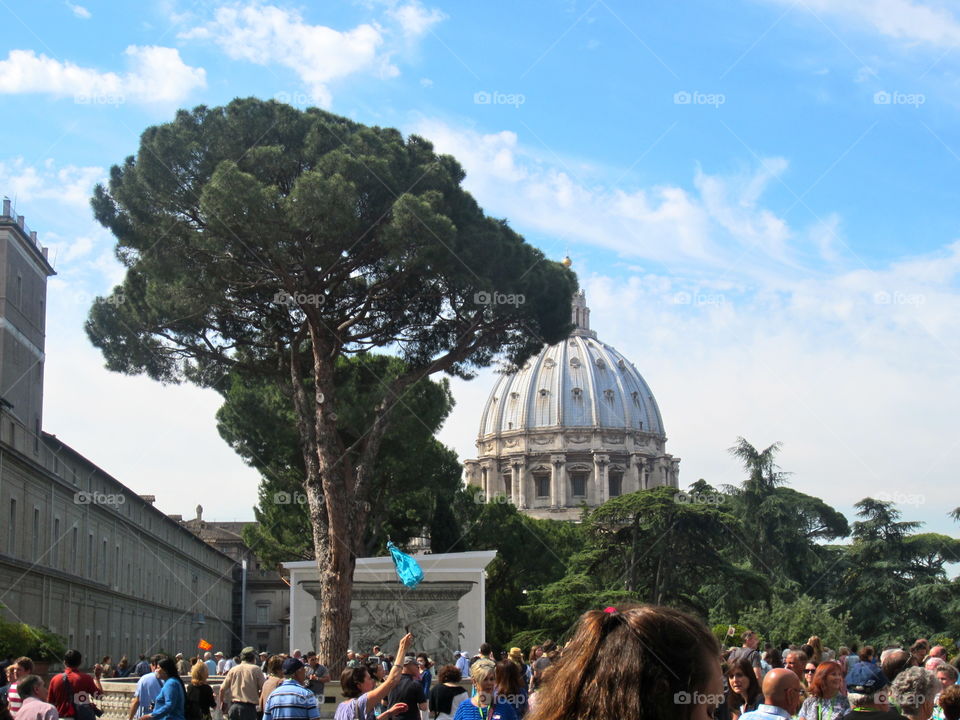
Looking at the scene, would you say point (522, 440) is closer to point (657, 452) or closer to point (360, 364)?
point (657, 452)

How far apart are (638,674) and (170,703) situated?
7.13 meters

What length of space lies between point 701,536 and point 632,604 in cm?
4748

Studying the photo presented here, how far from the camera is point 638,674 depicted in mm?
2020

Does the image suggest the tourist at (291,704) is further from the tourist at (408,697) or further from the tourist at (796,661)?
the tourist at (796,661)

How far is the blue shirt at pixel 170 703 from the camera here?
8.45 meters

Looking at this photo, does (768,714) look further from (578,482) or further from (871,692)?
(578,482)

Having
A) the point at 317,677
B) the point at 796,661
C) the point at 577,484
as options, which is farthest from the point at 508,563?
the point at 577,484

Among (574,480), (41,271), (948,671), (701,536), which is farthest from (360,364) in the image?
(574,480)

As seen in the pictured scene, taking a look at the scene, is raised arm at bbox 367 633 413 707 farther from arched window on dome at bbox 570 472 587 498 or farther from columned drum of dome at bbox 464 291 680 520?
arched window on dome at bbox 570 472 587 498

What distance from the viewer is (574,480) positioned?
10875cm

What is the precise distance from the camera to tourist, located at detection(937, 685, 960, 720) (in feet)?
17.2

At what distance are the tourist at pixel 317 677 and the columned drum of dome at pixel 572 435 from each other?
8646cm

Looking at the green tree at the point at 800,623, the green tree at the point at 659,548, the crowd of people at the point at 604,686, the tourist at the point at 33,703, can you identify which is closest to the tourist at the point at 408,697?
the crowd of people at the point at 604,686

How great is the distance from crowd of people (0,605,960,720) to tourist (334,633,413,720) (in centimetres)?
1
